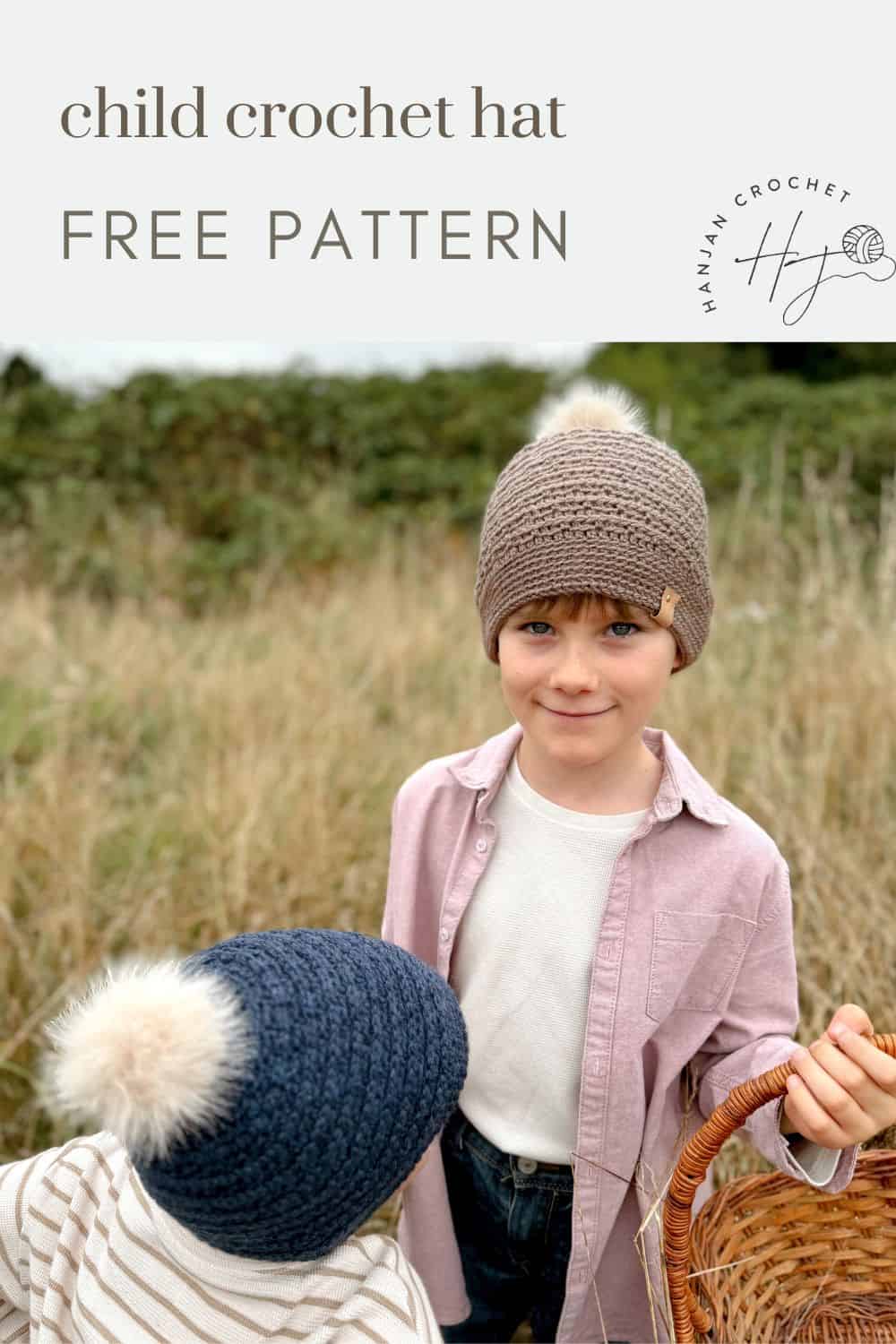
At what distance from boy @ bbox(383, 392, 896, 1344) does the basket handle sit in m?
A: 0.04

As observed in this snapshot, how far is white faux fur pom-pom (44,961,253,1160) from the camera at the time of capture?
94 cm

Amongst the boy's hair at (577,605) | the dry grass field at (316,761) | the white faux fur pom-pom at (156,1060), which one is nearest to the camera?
the white faux fur pom-pom at (156,1060)

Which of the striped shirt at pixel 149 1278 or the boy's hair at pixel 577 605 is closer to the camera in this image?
the striped shirt at pixel 149 1278

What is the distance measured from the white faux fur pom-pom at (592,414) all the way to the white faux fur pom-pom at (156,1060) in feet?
2.89

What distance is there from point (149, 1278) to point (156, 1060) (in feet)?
1.31

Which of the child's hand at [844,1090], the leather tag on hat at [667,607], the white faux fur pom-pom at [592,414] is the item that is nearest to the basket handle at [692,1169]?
the child's hand at [844,1090]

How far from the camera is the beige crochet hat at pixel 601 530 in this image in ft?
4.39

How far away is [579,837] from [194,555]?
18.4 feet

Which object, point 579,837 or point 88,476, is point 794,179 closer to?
point 579,837

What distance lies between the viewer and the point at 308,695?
3.99m

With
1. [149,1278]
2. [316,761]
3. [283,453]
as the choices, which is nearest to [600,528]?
[149,1278]

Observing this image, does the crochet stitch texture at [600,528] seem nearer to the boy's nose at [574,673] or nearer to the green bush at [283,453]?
the boy's nose at [574,673]

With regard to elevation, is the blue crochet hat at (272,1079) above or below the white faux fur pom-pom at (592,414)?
below

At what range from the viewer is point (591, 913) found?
1.49 m
